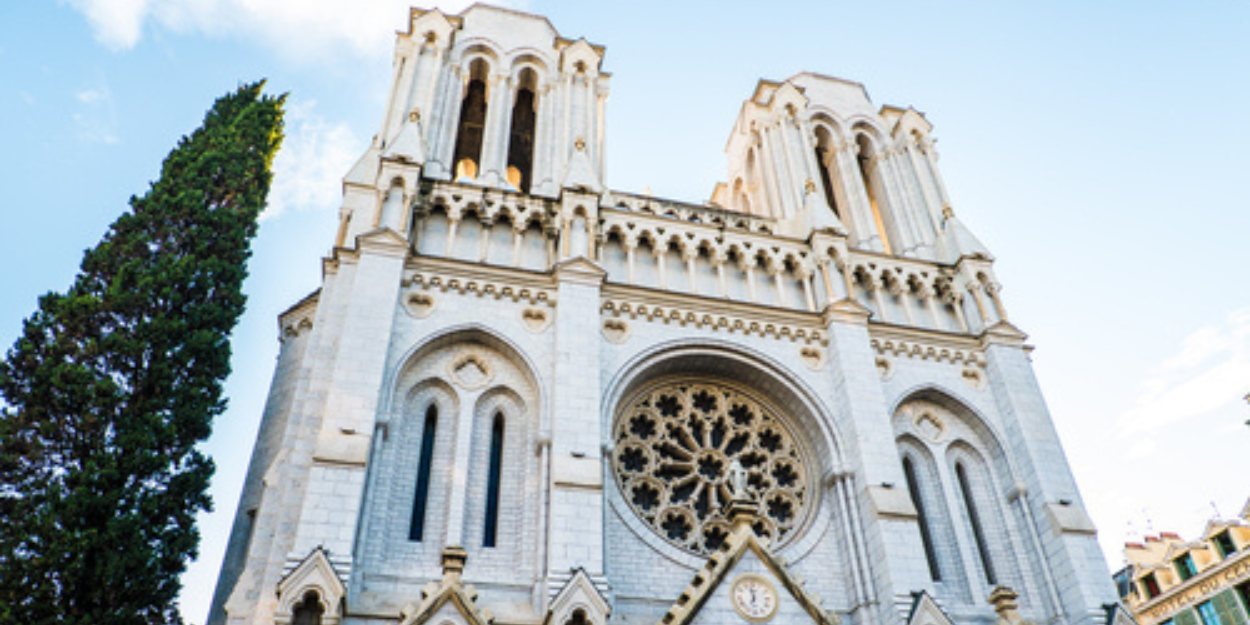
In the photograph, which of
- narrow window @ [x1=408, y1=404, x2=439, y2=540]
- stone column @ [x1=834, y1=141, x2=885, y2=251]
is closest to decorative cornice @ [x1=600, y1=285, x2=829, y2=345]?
narrow window @ [x1=408, y1=404, x2=439, y2=540]

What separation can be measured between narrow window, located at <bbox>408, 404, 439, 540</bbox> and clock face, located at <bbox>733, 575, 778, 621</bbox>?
522 cm

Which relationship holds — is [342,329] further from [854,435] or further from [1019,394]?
[1019,394]

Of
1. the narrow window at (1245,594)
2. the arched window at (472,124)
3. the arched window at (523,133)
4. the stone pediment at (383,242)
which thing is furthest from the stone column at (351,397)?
the narrow window at (1245,594)

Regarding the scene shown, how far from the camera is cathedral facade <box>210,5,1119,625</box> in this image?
42.3 feet

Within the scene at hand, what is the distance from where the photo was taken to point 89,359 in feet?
47.1

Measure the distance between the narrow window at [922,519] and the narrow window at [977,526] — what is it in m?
1.01

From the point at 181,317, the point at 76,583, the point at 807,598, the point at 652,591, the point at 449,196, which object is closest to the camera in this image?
the point at 76,583

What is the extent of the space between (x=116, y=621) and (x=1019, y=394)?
17679mm

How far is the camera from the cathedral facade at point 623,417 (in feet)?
42.3

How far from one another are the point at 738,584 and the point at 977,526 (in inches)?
278

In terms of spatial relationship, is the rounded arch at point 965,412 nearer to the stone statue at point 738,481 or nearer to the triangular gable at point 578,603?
the stone statue at point 738,481

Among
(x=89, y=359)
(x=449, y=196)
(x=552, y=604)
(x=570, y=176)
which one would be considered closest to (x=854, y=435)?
(x=552, y=604)

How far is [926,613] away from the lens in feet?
45.0

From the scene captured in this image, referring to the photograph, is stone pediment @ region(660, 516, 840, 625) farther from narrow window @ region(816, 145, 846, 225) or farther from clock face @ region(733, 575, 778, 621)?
narrow window @ region(816, 145, 846, 225)
